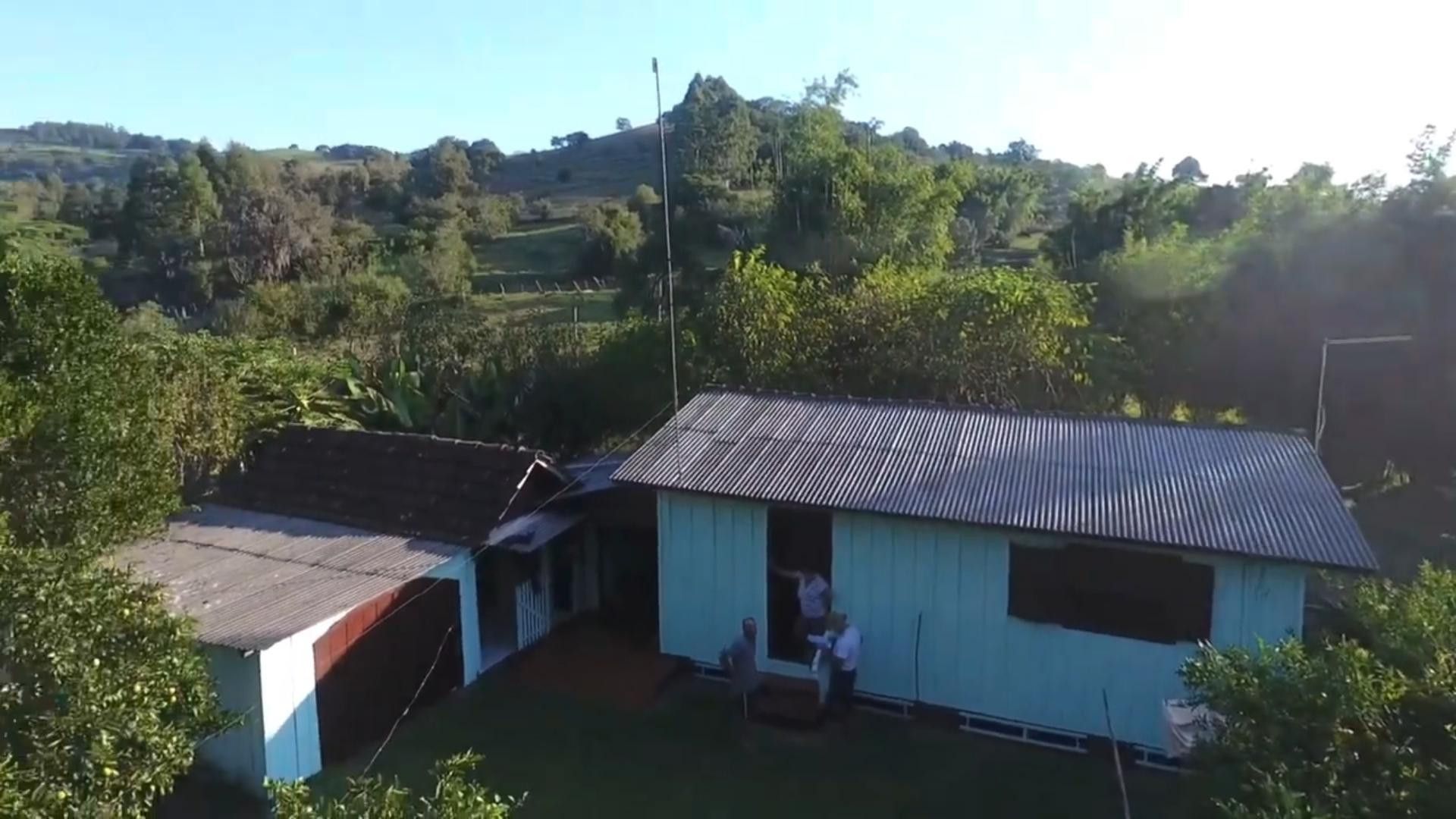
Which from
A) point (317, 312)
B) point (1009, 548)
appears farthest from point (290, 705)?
point (317, 312)

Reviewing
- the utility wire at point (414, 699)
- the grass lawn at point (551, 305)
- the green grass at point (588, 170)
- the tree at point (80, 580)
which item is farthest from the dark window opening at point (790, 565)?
the green grass at point (588, 170)

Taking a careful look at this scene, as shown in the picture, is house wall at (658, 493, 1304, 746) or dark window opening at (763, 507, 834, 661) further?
dark window opening at (763, 507, 834, 661)

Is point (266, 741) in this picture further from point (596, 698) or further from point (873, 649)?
point (873, 649)

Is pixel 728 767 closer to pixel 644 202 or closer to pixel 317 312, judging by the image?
pixel 317 312

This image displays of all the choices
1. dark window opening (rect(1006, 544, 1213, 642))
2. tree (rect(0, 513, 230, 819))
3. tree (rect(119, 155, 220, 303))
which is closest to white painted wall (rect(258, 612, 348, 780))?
tree (rect(0, 513, 230, 819))

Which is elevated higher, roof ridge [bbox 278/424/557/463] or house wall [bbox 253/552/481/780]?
roof ridge [bbox 278/424/557/463]

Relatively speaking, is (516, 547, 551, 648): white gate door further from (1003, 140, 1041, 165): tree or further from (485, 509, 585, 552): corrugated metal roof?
(1003, 140, 1041, 165): tree
